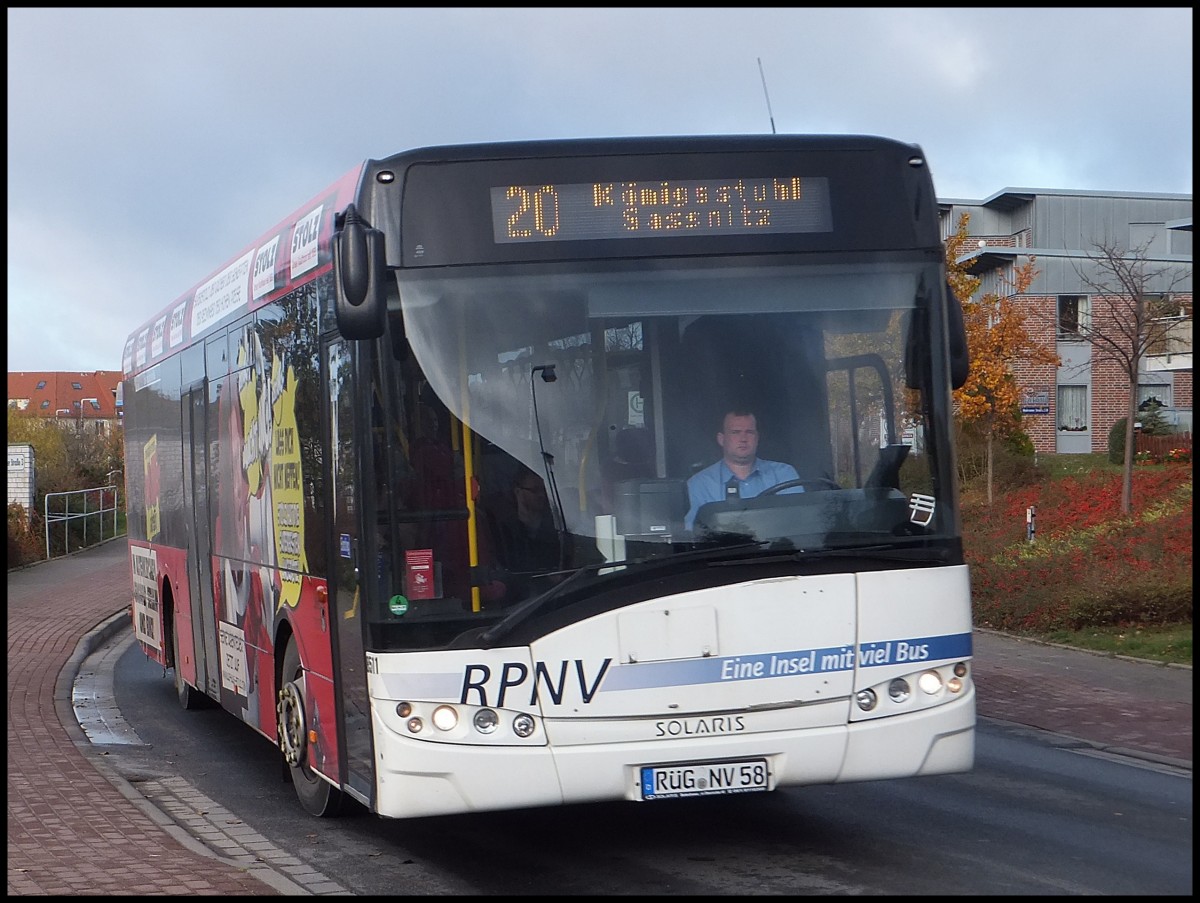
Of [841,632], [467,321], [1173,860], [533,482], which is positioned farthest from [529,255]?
[1173,860]

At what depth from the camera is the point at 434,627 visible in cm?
662

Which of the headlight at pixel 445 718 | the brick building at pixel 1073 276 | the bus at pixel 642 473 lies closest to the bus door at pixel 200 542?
the bus at pixel 642 473

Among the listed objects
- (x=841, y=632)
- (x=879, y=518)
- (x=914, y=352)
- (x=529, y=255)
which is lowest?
(x=841, y=632)

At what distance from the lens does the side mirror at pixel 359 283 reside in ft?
21.5

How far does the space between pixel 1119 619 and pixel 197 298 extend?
10.3 m

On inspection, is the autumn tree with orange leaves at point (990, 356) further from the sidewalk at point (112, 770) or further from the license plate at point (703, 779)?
the license plate at point (703, 779)

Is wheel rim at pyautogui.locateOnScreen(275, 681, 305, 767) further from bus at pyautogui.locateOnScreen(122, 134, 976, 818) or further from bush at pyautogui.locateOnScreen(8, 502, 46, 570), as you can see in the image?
bush at pyautogui.locateOnScreen(8, 502, 46, 570)

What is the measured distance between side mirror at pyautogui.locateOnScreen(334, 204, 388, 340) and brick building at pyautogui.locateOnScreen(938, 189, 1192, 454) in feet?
138

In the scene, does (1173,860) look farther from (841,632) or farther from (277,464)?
(277,464)

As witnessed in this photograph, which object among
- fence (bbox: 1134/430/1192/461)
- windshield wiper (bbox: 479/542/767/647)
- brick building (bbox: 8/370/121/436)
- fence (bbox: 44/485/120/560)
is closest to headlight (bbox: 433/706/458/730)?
windshield wiper (bbox: 479/542/767/647)

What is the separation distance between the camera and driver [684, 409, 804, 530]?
664cm

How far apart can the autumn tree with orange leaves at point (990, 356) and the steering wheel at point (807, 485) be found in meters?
22.1

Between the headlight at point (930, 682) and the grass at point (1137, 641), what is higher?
the headlight at point (930, 682)

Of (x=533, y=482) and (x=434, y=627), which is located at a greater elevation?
(x=533, y=482)
